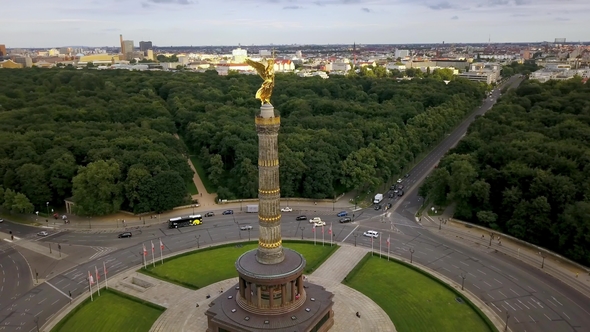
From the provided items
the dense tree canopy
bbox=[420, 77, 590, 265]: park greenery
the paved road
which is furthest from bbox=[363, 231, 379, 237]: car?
the dense tree canopy

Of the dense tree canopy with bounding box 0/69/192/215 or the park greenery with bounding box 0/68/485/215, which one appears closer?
the dense tree canopy with bounding box 0/69/192/215

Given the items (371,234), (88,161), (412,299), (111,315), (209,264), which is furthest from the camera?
(88,161)

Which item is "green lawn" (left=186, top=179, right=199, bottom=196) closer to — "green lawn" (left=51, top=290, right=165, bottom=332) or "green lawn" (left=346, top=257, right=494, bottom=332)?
"green lawn" (left=51, top=290, right=165, bottom=332)

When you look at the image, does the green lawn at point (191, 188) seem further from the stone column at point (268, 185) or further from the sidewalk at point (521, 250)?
the stone column at point (268, 185)

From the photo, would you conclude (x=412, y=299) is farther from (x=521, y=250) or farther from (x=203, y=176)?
(x=203, y=176)

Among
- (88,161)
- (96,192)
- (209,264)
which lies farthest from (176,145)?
(209,264)

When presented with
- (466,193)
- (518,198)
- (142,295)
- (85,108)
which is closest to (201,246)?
(142,295)
